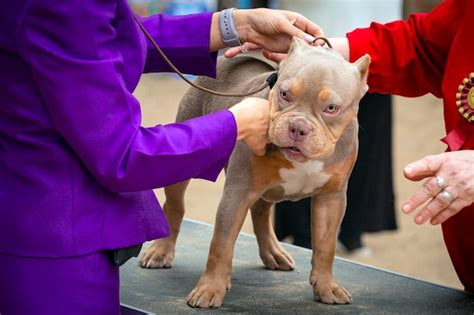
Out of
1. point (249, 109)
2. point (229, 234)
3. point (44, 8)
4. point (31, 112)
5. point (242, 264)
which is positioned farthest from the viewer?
point (242, 264)

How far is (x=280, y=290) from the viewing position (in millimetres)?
2227

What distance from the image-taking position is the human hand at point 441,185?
5.91 feet

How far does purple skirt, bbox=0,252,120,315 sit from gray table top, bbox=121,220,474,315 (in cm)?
43

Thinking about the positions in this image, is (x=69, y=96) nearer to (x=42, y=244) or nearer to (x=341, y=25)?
(x=42, y=244)

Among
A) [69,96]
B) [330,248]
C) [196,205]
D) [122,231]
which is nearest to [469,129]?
[330,248]

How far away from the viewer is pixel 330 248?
6.92 ft

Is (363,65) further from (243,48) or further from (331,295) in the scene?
(331,295)

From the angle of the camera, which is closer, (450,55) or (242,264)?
(450,55)

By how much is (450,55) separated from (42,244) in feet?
3.63

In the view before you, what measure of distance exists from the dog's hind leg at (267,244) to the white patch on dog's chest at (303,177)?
1.07ft

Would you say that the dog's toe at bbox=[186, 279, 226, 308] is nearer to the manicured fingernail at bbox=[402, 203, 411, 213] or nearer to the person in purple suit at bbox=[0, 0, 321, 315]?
the person in purple suit at bbox=[0, 0, 321, 315]

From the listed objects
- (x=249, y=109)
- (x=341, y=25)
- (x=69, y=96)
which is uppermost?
(x=69, y=96)

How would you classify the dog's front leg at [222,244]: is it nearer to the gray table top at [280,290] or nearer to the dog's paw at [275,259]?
the gray table top at [280,290]

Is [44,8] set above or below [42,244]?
above
